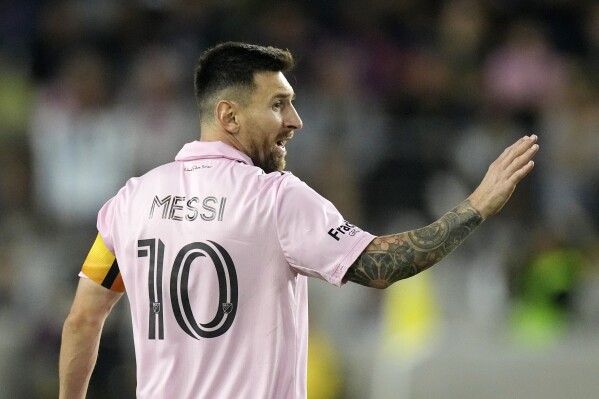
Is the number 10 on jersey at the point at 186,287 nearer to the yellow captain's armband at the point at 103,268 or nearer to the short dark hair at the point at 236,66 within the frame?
the yellow captain's armband at the point at 103,268

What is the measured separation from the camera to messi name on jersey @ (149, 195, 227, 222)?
371cm

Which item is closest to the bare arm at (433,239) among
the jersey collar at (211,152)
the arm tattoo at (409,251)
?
the arm tattoo at (409,251)

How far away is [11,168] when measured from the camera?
9.44m

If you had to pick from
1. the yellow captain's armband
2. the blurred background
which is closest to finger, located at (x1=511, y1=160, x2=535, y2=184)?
the yellow captain's armband

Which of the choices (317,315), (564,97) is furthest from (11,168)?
(564,97)

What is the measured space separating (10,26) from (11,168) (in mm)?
1991

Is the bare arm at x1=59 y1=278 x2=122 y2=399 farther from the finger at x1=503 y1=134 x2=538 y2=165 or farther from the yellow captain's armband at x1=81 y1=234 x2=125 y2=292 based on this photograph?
the finger at x1=503 y1=134 x2=538 y2=165

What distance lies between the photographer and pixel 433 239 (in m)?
3.56

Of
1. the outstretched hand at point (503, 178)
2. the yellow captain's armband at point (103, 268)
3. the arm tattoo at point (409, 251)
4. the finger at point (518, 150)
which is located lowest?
the yellow captain's armband at point (103, 268)

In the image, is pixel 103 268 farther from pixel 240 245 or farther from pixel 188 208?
pixel 240 245

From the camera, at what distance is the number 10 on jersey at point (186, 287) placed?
3676mm

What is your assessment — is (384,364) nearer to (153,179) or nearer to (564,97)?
(564,97)

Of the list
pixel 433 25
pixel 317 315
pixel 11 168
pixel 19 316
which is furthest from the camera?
pixel 433 25

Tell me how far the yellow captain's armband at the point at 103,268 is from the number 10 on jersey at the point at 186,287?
23cm
